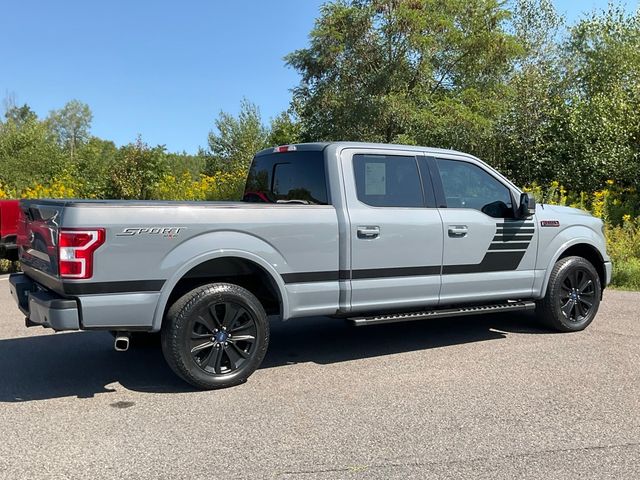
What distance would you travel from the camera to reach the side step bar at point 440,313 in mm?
5184

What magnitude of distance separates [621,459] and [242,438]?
88.4 inches

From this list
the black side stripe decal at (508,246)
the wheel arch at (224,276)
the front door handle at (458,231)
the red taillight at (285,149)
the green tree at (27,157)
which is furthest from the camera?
the green tree at (27,157)

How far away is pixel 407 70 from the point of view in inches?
650

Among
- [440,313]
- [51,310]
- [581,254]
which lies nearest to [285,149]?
[440,313]

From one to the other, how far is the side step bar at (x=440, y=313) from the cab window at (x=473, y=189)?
0.91 meters

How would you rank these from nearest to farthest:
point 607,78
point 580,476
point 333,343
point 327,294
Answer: point 580,476, point 327,294, point 333,343, point 607,78

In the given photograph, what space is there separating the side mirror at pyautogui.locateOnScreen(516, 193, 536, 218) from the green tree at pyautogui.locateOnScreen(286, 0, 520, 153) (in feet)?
31.4

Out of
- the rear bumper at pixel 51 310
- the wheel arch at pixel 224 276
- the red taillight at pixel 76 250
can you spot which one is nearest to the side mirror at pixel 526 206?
the wheel arch at pixel 224 276

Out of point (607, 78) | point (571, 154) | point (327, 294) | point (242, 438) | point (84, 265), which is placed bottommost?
point (242, 438)

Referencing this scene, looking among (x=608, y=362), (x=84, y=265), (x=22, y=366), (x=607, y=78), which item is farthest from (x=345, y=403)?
(x=607, y=78)

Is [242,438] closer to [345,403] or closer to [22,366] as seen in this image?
[345,403]

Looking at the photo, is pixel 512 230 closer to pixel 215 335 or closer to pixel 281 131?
pixel 215 335

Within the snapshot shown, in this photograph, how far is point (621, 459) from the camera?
344 centimetres

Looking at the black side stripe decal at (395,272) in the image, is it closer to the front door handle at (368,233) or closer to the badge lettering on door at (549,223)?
the front door handle at (368,233)
